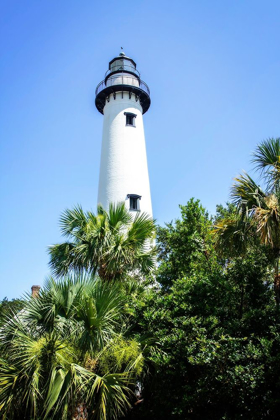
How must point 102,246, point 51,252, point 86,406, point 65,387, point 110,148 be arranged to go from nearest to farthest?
→ point 65,387 < point 86,406 < point 102,246 < point 51,252 < point 110,148

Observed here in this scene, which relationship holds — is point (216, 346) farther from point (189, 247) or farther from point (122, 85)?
point (122, 85)

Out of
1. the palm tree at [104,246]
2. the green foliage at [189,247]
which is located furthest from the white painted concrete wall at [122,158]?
the palm tree at [104,246]

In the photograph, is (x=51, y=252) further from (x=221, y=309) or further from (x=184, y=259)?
(x=221, y=309)

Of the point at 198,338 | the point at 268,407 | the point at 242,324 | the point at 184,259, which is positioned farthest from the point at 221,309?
the point at 184,259

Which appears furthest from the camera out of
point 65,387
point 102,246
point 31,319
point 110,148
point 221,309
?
point 110,148

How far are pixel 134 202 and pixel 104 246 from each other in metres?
6.78

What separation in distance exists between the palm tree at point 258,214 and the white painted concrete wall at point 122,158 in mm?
8641

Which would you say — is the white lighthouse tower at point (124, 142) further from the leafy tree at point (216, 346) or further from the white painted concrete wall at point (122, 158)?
the leafy tree at point (216, 346)

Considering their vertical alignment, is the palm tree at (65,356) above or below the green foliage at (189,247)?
below

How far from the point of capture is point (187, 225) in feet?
44.6

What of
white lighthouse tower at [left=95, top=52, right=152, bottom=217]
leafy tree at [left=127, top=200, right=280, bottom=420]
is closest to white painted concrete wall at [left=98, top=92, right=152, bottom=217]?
white lighthouse tower at [left=95, top=52, right=152, bottom=217]

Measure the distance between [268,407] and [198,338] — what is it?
196 cm

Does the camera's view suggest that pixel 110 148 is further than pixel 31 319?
Yes

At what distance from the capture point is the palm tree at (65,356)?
7316mm
